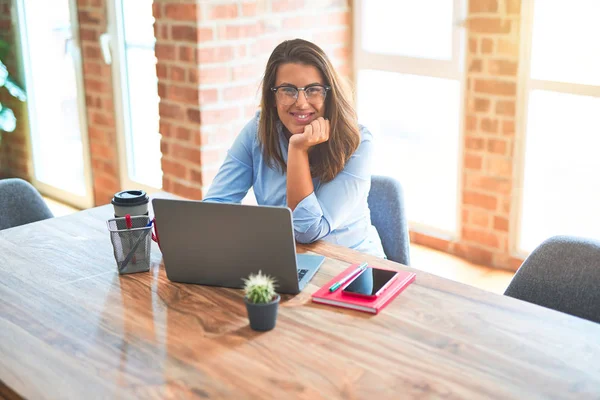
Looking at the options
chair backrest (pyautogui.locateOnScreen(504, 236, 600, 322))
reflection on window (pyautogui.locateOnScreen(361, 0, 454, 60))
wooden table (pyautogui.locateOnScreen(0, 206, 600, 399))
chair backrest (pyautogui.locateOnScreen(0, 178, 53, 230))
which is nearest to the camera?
wooden table (pyautogui.locateOnScreen(0, 206, 600, 399))

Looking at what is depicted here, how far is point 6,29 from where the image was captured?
15.7 feet

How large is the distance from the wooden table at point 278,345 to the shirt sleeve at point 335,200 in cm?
21

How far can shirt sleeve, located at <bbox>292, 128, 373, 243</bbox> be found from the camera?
2.12m

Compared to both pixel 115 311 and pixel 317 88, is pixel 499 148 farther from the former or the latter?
pixel 115 311

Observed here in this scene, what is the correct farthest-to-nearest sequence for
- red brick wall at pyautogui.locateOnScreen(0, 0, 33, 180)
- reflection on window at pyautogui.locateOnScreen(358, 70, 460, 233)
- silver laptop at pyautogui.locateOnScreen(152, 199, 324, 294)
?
red brick wall at pyautogui.locateOnScreen(0, 0, 33, 180) → reflection on window at pyautogui.locateOnScreen(358, 70, 460, 233) → silver laptop at pyautogui.locateOnScreen(152, 199, 324, 294)

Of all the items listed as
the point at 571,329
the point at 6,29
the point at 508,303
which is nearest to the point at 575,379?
the point at 571,329

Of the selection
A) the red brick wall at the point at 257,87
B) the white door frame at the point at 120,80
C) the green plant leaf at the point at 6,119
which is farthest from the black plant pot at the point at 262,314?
the green plant leaf at the point at 6,119

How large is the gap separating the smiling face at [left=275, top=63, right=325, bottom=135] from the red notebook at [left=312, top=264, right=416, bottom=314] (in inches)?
24.3

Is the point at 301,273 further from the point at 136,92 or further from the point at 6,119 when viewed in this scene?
the point at 6,119

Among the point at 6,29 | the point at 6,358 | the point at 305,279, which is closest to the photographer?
the point at 6,358

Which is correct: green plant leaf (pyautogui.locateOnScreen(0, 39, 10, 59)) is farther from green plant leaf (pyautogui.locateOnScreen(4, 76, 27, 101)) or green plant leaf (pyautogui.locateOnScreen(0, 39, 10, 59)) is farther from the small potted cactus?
the small potted cactus

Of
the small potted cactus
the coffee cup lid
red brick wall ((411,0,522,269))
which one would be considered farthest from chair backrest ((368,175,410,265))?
red brick wall ((411,0,522,269))

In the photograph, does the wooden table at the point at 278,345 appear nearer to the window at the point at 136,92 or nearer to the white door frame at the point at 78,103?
the window at the point at 136,92

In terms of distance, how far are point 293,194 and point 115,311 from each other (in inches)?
26.4
